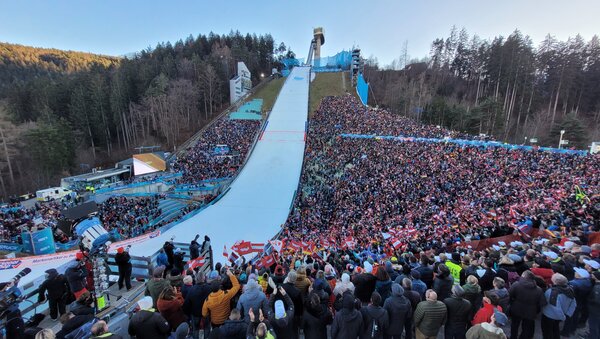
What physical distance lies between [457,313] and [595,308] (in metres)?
1.93

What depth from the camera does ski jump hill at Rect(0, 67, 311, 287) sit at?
38.5ft

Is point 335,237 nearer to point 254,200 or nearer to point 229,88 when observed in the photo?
point 254,200

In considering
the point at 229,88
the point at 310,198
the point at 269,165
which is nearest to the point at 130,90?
the point at 229,88

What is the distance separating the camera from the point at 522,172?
1291cm

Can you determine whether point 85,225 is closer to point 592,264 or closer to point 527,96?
point 592,264

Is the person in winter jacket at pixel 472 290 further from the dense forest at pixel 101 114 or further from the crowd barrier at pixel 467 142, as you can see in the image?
the dense forest at pixel 101 114

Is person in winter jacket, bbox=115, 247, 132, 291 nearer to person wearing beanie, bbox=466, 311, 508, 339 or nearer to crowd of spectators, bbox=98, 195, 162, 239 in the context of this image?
person wearing beanie, bbox=466, 311, 508, 339

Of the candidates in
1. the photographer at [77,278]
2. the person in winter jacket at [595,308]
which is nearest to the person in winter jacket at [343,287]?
the person in winter jacket at [595,308]

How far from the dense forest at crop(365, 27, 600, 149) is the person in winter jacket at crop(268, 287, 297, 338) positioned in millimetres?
31772

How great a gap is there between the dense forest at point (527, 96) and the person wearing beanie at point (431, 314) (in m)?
30.5

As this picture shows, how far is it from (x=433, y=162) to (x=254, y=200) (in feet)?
35.1

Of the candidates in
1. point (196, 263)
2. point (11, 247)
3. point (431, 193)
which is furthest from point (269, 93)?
point (196, 263)

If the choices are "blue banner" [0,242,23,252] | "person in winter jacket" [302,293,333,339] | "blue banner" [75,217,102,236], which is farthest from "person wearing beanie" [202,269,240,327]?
"blue banner" [0,242,23,252]

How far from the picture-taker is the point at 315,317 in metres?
3.37
